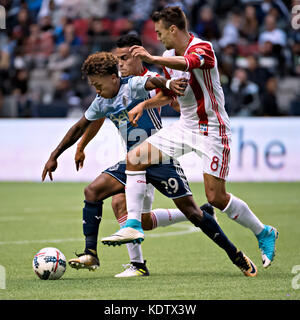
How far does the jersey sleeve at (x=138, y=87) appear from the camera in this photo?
600 centimetres

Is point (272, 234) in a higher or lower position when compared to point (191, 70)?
lower

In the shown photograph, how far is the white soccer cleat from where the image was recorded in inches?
213

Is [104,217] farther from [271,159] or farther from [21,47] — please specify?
[21,47]

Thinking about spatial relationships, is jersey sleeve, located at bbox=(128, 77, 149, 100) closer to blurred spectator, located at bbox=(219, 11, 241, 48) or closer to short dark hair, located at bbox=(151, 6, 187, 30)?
short dark hair, located at bbox=(151, 6, 187, 30)

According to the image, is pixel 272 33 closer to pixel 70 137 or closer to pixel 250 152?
pixel 250 152

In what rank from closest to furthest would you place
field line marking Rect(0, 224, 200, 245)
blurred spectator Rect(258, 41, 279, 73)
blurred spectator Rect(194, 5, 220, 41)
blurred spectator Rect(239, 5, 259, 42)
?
→ field line marking Rect(0, 224, 200, 245) < blurred spectator Rect(258, 41, 279, 73) < blurred spectator Rect(194, 5, 220, 41) < blurred spectator Rect(239, 5, 259, 42)

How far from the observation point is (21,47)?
728 inches

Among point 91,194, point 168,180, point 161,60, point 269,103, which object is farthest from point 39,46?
point 161,60

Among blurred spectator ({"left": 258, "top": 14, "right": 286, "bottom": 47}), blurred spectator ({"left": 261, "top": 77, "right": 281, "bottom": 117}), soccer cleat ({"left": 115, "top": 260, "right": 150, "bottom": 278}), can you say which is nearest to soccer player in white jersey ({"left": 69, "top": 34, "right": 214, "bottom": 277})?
soccer cleat ({"left": 115, "top": 260, "right": 150, "bottom": 278})

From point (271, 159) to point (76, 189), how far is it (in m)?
4.08

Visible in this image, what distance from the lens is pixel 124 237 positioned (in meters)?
5.43

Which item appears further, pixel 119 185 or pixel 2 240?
pixel 2 240

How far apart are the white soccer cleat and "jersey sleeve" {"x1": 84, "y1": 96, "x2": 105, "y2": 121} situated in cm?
115
